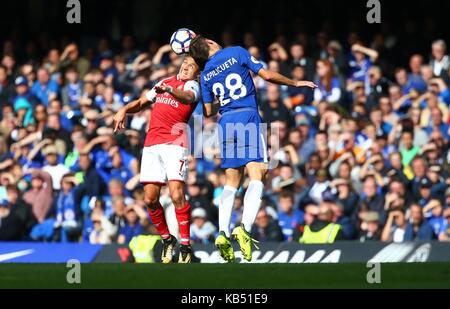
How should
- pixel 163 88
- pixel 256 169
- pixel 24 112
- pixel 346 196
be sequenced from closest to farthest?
pixel 163 88 → pixel 256 169 → pixel 346 196 → pixel 24 112

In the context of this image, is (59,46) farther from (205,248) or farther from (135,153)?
(205,248)

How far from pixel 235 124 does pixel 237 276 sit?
7.30 feet

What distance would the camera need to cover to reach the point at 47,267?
12.7 meters

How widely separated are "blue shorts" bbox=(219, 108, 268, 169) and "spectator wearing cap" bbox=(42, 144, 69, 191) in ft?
25.0

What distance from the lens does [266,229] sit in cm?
1841

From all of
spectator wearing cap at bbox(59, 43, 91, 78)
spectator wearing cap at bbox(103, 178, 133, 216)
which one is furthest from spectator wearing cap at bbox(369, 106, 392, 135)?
spectator wearing cap at bbox(59, 43, 91, 78)

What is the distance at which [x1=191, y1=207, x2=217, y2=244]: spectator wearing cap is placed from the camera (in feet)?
61.2

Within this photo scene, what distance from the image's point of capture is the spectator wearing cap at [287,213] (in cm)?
1901

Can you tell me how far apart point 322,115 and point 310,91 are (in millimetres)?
987

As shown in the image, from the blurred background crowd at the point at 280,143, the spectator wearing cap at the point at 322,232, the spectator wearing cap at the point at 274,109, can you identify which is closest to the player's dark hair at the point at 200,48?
the spectator wearing cap at the point at 322,232

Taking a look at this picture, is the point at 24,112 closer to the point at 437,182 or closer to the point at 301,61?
the point at 301,61

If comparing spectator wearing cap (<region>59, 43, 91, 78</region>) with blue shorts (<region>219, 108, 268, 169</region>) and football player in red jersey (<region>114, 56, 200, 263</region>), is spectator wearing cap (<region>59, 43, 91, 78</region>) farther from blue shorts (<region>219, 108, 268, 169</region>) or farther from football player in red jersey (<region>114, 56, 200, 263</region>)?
blue shorts (<region>219, 108, 268, 169</region>)

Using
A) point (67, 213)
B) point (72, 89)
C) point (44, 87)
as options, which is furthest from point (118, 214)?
point (44, 87)

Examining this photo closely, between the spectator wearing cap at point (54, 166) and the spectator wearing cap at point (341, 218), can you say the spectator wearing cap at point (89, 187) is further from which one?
the spectator wearing cap at point (341, 218)
